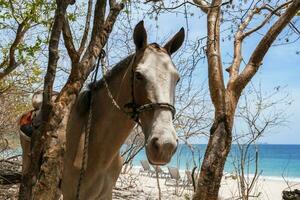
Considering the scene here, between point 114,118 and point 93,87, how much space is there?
48 cm

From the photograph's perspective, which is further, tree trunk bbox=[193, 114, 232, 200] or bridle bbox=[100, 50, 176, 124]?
tree trunk bbox=[193, 114, 232, 200]

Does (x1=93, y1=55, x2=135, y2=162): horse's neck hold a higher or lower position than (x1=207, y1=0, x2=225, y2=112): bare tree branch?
lower

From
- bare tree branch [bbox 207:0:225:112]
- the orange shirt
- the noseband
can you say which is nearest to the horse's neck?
the noseband

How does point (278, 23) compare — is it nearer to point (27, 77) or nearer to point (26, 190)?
point (26, 190)

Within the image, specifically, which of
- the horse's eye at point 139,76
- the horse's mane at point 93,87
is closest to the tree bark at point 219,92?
the horse's mane at point 93,87

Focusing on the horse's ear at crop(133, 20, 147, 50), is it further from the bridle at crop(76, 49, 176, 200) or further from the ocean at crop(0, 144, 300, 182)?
the ocean at crop(0, 144, 300, 182)

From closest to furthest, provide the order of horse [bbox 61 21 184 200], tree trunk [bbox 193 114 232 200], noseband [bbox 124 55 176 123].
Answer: noseband [bbox 124 55 176 123]
horse [bbox 61 21 184 200]
tree trunk [bbox 193 114 232 200]

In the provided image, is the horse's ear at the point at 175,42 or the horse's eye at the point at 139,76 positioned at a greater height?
the horse's ear at the point at 175,42

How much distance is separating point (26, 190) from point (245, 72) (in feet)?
9.84

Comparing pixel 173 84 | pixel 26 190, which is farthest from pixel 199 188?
pixel 26 190

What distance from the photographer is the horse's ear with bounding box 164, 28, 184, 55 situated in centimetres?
339

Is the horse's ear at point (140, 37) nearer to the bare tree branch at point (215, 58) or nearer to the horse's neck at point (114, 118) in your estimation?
the horse's neck at point (114, 118)

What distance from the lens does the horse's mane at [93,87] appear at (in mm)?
3597

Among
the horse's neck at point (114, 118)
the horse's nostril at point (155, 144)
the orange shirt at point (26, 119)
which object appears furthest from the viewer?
the orange shirt at point (26, 119)
